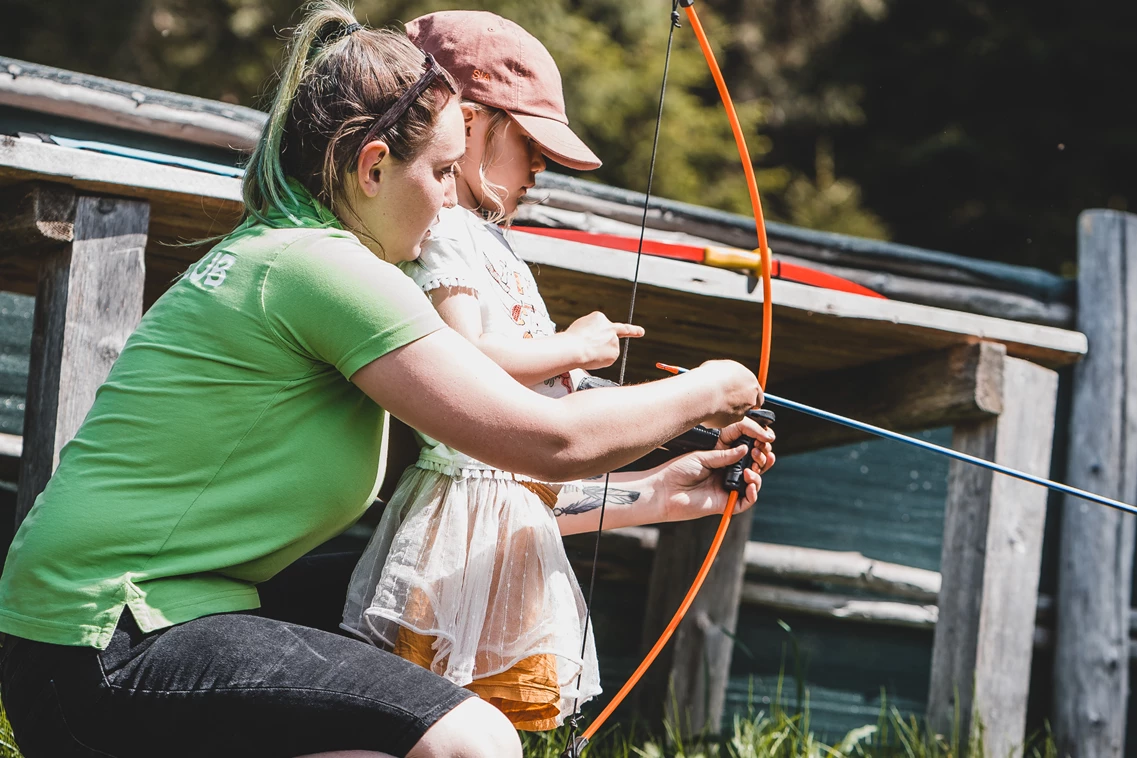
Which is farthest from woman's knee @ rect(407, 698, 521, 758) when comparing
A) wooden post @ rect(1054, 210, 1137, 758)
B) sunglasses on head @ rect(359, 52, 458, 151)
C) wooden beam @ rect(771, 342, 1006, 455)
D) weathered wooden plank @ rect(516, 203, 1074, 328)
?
wooden post @ rect(1054, 210, 1137, 758)

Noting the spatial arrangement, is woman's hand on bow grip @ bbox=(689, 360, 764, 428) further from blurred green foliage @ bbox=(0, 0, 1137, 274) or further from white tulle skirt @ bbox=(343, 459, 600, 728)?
blurred green foliage @ bbox=(0, 0, 1137, 274)

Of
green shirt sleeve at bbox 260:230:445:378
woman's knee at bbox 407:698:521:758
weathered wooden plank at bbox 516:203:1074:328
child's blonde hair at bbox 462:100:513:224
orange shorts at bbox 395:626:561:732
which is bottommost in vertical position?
woman's knee at bbox 407:698:521:758

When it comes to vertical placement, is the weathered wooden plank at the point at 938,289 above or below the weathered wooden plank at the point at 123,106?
above

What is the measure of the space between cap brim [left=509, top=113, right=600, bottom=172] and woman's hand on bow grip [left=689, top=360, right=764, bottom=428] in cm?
57

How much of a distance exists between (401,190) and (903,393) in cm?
208

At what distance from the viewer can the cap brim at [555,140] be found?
2.28 meters

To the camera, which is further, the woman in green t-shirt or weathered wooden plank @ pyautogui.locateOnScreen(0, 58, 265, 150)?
weathered wooden plank @ pyautogui.locateOnScreen(0, 58, 265, 150)

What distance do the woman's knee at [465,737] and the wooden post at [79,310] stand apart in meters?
1.25

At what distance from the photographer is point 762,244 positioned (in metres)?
2.34

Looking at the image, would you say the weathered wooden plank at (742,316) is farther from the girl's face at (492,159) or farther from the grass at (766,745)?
the grass at (766,745)

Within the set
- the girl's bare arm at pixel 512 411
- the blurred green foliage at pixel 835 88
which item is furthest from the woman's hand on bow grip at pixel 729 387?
the blurred green foliage at pixel 835 88

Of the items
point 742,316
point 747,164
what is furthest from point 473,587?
point 742,316

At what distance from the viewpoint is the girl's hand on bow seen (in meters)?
2.36

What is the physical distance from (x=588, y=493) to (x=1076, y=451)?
2.67 metres
